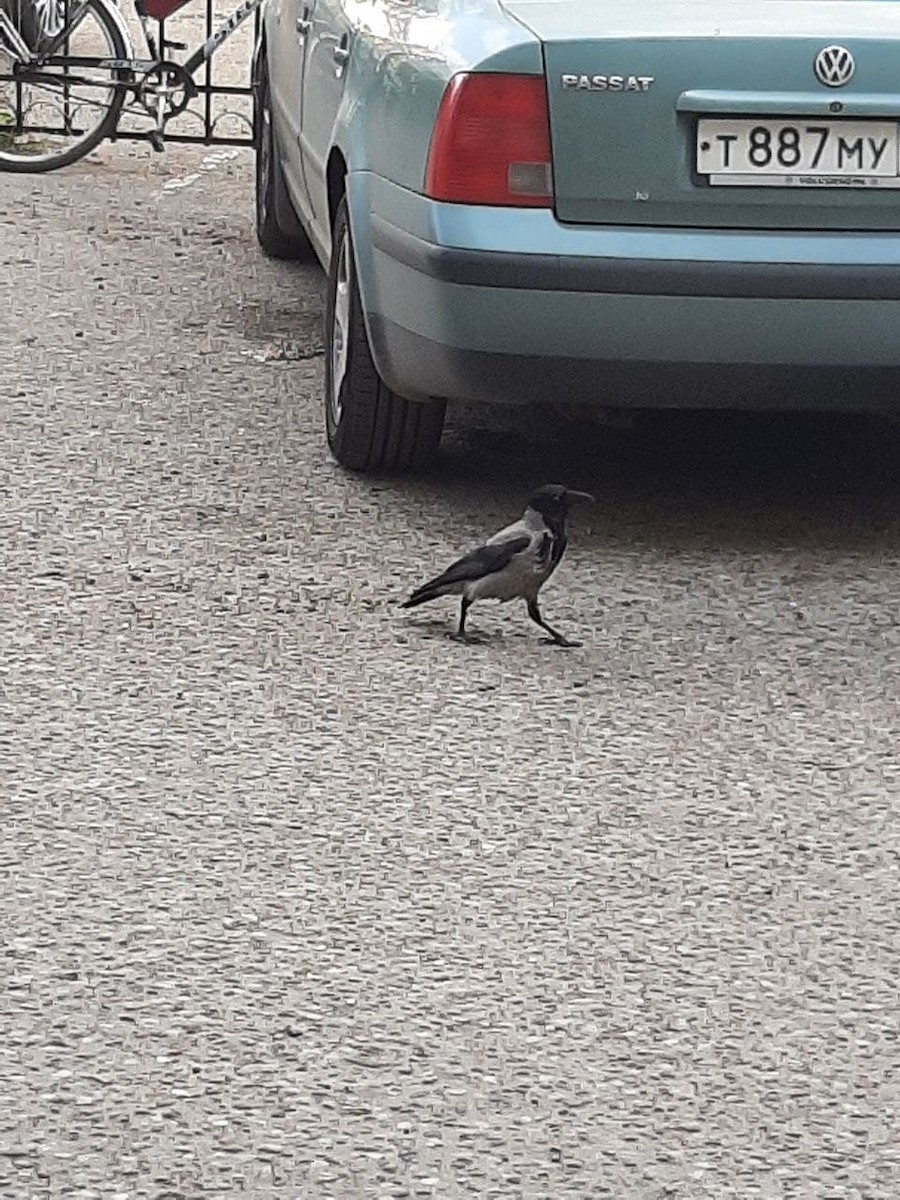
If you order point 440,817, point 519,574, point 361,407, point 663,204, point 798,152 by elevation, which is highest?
point 798,152

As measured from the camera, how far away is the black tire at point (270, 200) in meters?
9.77

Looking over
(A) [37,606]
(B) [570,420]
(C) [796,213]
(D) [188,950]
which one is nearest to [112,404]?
(B) [570,420]

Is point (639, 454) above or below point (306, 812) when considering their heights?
below

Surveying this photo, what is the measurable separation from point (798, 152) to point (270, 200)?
4.20 meters

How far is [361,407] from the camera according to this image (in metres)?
6.93

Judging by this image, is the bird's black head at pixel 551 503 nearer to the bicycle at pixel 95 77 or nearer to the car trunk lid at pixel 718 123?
the car trunk lid at pixel 718 123

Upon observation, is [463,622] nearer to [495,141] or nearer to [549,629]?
[549,629]

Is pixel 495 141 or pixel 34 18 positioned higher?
pixel 495 141

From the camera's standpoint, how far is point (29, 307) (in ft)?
30.3

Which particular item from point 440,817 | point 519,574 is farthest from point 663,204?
point 440,817

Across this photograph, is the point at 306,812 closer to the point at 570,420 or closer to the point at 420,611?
the point at 420,611

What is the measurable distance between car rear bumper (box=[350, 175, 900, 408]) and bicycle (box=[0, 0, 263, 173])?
19.7 feet

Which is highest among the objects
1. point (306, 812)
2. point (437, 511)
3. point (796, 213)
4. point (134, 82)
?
point (796, 213)

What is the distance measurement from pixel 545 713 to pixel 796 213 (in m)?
1.44
